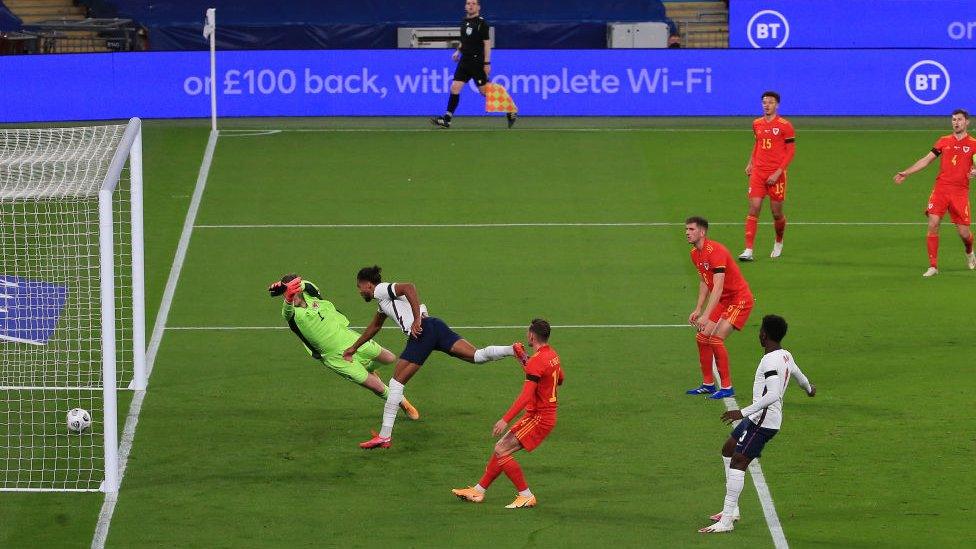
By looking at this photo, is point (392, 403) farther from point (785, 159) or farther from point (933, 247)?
point (933, 247)

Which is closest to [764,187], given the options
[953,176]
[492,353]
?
[953,176]

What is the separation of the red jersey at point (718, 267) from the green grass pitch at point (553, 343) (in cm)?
122

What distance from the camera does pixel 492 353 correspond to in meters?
14.8

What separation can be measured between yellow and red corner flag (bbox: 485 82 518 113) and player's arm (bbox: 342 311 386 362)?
16.8 metres

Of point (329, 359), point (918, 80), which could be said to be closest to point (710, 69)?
point (918, 80)

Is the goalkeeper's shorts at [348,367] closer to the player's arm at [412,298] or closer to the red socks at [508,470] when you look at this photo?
the player's arm at [412,298]

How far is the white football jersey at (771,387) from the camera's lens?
12.3m

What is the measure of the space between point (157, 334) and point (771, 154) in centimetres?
913

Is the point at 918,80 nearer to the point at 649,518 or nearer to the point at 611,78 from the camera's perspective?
the point at 611,78

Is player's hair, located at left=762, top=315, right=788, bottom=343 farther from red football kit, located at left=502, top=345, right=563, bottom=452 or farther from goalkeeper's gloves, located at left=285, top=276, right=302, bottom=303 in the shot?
goalkeeper's gloves, located at left=285, top=276, right=302, bottom=303

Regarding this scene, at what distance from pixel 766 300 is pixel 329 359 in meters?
7.49

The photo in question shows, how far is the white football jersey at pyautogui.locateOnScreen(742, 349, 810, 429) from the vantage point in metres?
12.3

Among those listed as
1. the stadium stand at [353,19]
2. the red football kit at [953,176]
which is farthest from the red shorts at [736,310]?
the stadium stand at [353,19]

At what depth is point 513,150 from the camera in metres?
29.8
